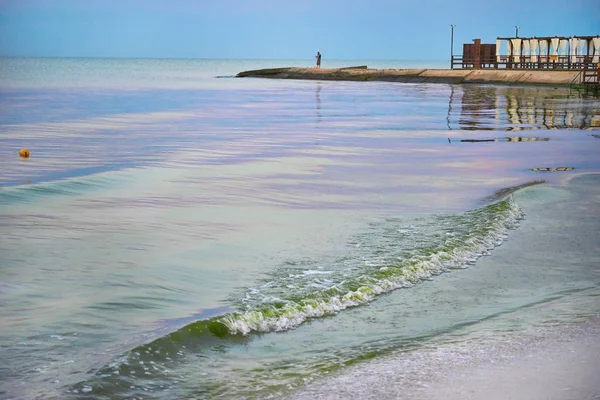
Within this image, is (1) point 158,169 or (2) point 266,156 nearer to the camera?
(1) point 158,169

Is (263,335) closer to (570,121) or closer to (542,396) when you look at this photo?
(542,396)

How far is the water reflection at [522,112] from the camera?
29.0 metres

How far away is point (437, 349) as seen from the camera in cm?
619

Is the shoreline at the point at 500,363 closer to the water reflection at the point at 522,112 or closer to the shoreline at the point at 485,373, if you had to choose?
the shoreline at the point at 485,373

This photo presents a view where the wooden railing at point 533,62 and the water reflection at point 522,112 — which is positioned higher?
the wooden railing at point 533,62

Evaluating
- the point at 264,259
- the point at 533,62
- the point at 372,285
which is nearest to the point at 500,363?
the point at 372,285

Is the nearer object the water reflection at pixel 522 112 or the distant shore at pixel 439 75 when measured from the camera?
the water reflection at pixel 522 112

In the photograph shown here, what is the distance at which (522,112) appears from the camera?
115ft

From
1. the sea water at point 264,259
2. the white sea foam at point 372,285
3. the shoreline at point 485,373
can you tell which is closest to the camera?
the shoreline at point 485,373

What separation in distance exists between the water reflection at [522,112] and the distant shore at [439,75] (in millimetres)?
11861

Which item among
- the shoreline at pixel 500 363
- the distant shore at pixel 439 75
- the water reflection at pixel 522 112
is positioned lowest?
the shoreline at pixel 500 363

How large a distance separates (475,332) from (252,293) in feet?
7.04

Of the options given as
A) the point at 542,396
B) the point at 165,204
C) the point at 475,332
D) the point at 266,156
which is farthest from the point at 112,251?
the point at 266,156

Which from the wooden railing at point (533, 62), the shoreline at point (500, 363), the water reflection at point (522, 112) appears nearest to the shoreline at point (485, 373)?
the shoreline at point (500, 363)
